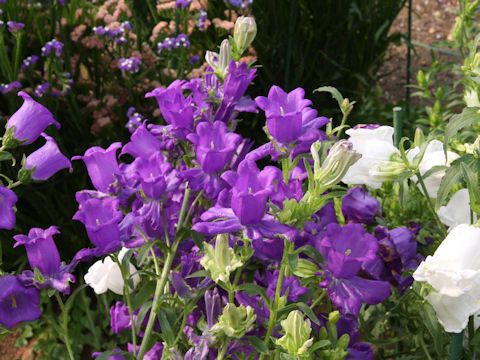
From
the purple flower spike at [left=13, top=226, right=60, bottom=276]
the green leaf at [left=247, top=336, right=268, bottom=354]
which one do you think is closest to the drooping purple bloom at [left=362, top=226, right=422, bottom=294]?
the green leaf at [left=247, top=336, right=268, bottom=354]

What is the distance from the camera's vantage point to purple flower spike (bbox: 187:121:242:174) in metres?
0.87

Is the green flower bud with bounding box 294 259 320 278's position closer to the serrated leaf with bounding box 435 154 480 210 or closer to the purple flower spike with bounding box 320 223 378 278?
the purple flower spike with bounding box 320 223 378 278

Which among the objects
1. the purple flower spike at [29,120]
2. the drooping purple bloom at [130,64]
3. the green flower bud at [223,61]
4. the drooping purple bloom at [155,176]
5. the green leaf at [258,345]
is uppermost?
the green flower bud at [223,61]

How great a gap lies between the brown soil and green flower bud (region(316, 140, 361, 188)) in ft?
10.9

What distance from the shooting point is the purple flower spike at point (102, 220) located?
837 millimetres

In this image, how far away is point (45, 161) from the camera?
955 mm

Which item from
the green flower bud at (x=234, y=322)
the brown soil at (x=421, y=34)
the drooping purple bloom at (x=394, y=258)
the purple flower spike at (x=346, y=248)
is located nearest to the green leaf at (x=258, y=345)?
the green flower bud at (x=234, y=322)

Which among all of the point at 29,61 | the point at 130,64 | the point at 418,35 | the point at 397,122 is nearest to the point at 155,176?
the point at 397,122

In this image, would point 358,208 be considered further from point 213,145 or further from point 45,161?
point 45,161

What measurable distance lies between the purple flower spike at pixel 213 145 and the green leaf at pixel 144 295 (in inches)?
8.7

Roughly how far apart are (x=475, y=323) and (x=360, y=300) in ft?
0.66

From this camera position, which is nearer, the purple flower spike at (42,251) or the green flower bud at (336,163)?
the green flower bud at (336,163)

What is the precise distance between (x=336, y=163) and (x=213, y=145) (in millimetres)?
204

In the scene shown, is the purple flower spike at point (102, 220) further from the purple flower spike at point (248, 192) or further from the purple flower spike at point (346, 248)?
the purple flower spike at point (346, 248)
